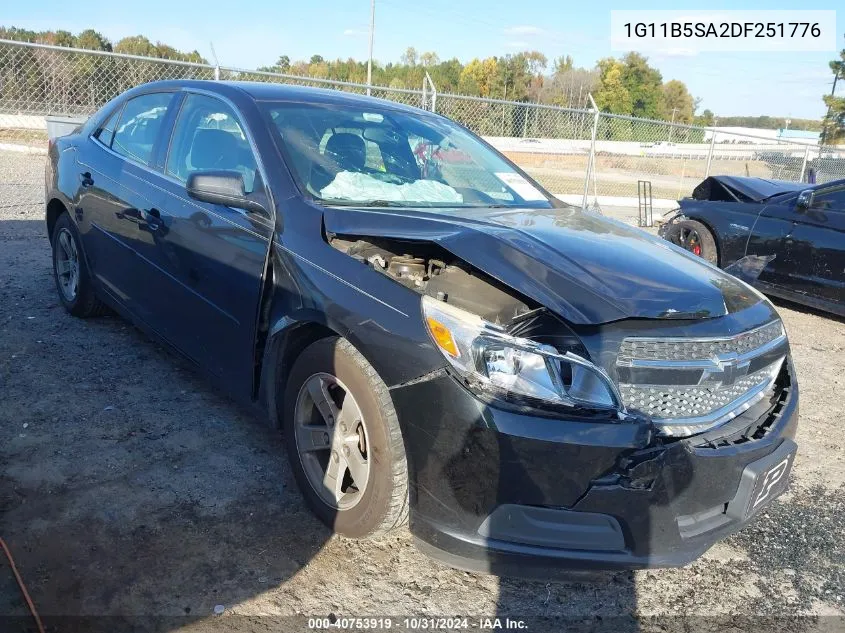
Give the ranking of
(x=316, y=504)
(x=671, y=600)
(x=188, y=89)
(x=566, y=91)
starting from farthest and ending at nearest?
(x=566, y=91) → (x=188, y=89) → (x=316, y=504) → (x=671, y=600)

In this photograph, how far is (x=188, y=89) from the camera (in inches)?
146

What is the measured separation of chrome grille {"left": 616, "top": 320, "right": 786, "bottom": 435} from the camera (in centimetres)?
214

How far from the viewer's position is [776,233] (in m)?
6.83

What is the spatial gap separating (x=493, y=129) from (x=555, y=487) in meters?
11.8

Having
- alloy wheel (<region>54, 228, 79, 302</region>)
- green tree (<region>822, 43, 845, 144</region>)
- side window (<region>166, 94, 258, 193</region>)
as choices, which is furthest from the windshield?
green tree (<region>822, 43, 845, 144</region>)

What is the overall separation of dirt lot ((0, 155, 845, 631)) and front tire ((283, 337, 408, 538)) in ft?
0.63

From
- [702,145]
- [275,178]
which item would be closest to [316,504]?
[275,178]

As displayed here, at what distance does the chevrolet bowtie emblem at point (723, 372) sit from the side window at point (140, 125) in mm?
3040

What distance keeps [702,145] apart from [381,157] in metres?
15.5

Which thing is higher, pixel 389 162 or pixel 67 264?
pixel 389 162

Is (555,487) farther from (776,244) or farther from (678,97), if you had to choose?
(678,97)

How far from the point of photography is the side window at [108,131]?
170 inches

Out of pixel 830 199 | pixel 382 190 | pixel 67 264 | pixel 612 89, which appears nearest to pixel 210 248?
pixel 382 190

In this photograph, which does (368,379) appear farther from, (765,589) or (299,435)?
(765,589)
